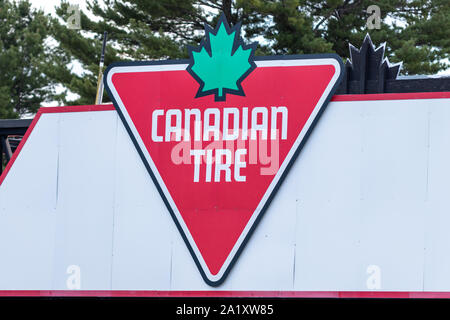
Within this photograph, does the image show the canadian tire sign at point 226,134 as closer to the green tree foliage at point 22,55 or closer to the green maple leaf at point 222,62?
the green maple leaf at point 222,62

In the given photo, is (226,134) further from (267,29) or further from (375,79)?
(267,29)

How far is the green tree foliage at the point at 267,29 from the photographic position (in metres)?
26.1

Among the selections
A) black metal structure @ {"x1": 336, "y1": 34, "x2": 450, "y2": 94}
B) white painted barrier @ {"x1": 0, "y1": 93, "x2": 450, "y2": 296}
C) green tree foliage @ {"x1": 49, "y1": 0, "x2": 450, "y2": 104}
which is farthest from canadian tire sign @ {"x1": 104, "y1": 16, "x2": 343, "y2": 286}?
green tree foliage @ {"x1": 49, "y1": 0, "x2": 450, "y2": 104}

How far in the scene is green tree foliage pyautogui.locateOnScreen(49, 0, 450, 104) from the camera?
26109 mm

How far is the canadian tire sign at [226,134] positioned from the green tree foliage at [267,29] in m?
17.7

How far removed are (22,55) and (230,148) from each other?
3971 cm

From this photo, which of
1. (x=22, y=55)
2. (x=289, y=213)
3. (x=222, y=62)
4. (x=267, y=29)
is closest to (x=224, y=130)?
(x=222, y=62)

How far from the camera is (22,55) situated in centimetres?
4512

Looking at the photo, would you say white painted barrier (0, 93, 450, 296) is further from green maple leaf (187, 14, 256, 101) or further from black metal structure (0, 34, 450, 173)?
black metal structure (0, 34, 450, 173)

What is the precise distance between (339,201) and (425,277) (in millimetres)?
1026

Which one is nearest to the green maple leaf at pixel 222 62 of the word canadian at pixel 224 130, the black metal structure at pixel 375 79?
the word canadian at pixel 224 130

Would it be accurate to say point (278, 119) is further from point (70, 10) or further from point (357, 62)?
point (70, 10)

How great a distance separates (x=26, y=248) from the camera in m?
8.25
